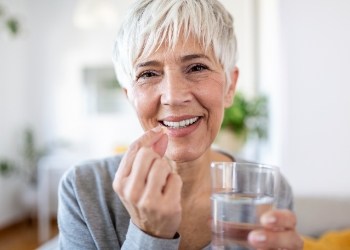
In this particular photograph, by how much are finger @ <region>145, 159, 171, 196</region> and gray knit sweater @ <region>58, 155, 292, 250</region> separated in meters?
0.31

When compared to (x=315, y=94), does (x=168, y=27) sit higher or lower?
higher

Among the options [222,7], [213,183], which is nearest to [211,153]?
[222,7]

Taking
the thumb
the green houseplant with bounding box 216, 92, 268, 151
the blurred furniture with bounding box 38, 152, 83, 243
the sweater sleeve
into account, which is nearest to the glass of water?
the thumb

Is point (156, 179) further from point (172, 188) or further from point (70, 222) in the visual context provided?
point (70, 222)

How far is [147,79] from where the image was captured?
0.84 meters

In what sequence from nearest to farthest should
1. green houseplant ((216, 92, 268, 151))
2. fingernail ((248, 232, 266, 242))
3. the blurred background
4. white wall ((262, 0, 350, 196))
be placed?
fingernail ((248, 232, 266, 242)) < white wall ((262, 0, 350, 196)) < green houseplant ((216, 92, 268, 151)) < the blurred background

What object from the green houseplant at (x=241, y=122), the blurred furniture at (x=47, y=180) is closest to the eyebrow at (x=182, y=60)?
the green houseplant at (x=241, y=122)

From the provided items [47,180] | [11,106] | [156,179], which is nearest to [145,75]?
[156,179]

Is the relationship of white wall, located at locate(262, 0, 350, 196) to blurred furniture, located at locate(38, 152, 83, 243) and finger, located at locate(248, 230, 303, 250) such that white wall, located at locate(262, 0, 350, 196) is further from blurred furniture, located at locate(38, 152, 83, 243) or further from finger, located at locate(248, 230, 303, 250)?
blurred furniture, located at locate(38, 152, 83, 243)

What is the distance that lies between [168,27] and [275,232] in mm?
484

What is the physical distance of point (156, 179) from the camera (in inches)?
22.2

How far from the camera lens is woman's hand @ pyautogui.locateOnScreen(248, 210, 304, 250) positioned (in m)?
0.50

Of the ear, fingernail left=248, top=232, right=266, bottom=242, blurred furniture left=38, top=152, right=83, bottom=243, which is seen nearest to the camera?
fingernail left=248, top=232, right=266, bottom=242

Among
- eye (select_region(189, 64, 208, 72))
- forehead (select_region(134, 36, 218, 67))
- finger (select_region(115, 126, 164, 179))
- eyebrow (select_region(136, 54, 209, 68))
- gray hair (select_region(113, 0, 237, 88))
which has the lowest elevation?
finger (select_region(115, 126, 164, 179))
